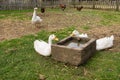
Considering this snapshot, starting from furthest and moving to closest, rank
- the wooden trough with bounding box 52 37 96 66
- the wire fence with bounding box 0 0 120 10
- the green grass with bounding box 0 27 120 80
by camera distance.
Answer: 1. the wire fence with bounding box 0 0 120 10
2. the wooden trough with bounding box 52 37 96 66
3. the green grass with bounding box 0 27 120 80

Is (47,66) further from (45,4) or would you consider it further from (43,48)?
(45,4)

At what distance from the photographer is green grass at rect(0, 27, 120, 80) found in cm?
421

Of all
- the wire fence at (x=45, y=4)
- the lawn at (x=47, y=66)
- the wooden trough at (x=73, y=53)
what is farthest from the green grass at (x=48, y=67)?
the wire fence at (x=45, y=4)

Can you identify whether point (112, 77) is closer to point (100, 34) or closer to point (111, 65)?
point (111, 65)

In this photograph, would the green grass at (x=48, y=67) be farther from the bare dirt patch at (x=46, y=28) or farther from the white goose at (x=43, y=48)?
the bare dirt patch at (x=46, y=28)

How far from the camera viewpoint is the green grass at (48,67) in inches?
166

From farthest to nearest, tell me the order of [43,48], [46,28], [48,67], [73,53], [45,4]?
[45,4]
[46,28]
[43,48]
[48,67]
[73,53]

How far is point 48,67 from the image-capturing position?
4.59 meters

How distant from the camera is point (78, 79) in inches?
161

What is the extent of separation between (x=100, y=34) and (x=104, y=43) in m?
1.68

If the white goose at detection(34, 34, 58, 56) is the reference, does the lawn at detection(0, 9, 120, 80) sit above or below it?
below

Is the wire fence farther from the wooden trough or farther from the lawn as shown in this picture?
the wooden trough

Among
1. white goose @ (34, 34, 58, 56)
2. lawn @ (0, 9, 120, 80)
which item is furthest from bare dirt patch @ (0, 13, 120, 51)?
white goose @ (34, 34, 58, 56)

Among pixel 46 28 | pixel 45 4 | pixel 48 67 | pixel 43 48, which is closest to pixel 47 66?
pixel 48 67
